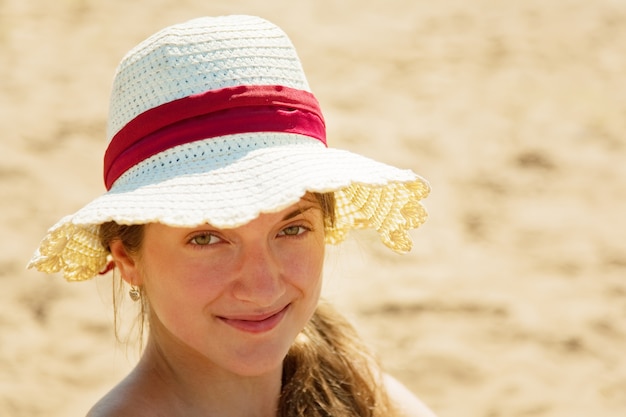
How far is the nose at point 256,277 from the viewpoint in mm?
1932

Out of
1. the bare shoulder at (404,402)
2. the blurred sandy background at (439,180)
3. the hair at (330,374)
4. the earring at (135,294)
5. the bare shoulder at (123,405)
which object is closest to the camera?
the bare shoulder at (123,405)

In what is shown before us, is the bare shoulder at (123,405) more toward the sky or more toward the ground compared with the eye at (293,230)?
more toward the ground

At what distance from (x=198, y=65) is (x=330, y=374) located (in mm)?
917

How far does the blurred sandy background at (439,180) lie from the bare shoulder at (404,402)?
1092mm

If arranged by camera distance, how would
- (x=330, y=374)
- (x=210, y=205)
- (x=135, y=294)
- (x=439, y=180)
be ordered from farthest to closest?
(x=439, y=180), (x=330, y=374), (x=135, y=294), (x=210, y=205)

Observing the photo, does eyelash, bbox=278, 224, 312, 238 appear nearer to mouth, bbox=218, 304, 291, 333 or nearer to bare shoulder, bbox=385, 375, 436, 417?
mouth, bbox=218, 304, 291, 333

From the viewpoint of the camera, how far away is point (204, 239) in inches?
77.0

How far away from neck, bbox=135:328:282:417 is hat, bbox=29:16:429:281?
29 centimetres

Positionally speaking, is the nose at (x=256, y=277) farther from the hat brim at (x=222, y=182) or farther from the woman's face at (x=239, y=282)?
the hat brim at (x=222, y=182)

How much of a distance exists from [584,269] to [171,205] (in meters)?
3.08

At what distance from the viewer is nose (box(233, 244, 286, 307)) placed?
6.34ft

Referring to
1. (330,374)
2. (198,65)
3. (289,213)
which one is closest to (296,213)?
(289,213)

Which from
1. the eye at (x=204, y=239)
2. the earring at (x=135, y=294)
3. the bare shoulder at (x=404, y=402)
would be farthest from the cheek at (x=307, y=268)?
the bare shoulder at (x=404, y=402)

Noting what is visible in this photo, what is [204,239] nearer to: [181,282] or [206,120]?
[181,282]
